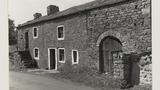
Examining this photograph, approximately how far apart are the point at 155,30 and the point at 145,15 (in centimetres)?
307

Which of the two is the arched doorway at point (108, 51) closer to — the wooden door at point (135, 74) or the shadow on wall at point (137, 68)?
the shadow on wall at point (137, 68)

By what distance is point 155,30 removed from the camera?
500 cm

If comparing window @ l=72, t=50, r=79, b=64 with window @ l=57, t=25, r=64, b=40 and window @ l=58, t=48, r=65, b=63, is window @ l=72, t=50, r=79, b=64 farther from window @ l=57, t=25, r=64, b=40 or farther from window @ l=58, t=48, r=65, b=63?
window @ l=57, t=25, r=64, b=40

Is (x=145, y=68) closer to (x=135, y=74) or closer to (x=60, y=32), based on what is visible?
(x=135, y=74)

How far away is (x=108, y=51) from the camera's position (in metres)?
9.63

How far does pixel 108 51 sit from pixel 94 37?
1.07 metres

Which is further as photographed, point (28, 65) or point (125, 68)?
point (28, 65)

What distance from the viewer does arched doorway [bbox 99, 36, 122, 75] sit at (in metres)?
9.27

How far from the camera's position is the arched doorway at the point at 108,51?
30.4 ft

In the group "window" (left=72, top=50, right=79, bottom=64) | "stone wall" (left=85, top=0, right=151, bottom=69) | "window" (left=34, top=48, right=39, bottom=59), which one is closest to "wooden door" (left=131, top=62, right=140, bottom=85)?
"stone wall" (left=85, top=0, right=151, bottom=69)

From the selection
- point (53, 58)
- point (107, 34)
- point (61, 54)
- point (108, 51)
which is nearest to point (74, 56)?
point (61, 54)

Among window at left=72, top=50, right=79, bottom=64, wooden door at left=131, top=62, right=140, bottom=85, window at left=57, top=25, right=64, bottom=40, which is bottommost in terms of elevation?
wooden door at left=131, top=62, right=140, bottom=85

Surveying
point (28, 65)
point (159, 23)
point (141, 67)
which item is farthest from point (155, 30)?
point (28, 65)

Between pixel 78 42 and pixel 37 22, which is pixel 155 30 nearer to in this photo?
pixel 78 42
